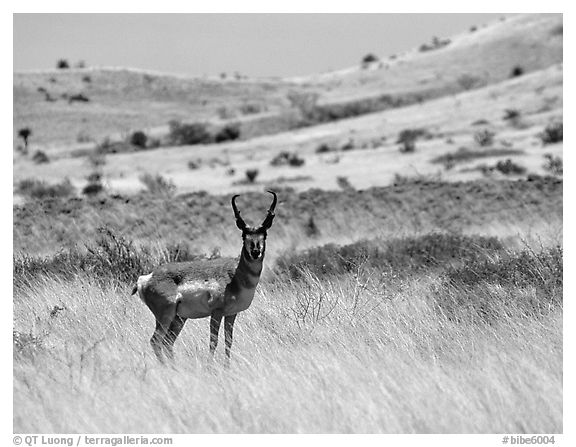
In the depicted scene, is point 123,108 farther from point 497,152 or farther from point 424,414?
point 424,414

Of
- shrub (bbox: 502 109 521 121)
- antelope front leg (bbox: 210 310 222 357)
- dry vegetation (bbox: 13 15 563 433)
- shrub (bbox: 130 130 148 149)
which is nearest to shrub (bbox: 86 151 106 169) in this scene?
dry vegetation (bbox: 13 15 563 433)

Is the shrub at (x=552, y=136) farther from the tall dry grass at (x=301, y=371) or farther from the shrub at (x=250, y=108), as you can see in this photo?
the shrub at (x=250, y=108)

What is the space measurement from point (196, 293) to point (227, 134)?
4977cm

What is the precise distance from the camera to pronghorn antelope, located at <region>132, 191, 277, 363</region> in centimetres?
688

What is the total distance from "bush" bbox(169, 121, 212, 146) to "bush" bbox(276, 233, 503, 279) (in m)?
40.3

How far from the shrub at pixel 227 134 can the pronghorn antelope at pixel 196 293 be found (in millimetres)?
48432

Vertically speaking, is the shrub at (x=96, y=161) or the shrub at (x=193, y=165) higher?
the shrub at (x=96, y=161)

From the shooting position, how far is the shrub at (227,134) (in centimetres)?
5559

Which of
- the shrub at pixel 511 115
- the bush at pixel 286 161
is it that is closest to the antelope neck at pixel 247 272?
the bush at pixel 286 161

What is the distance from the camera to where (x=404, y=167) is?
34.7m

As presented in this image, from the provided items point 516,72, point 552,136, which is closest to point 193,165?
point 552,136

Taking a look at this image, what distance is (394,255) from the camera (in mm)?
13219

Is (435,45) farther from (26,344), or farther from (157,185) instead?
(26,344)

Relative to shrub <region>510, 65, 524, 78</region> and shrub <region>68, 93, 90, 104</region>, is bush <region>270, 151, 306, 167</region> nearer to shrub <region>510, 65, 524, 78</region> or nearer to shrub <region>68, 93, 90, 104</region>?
shrub <region>68, 93, 90, 104</region>
